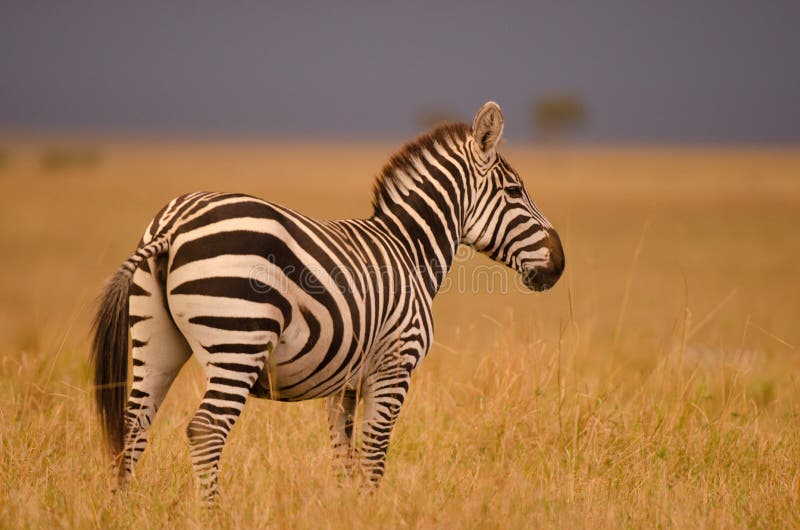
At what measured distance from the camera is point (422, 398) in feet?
Result: 21.5

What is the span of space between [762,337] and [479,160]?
9.81 m

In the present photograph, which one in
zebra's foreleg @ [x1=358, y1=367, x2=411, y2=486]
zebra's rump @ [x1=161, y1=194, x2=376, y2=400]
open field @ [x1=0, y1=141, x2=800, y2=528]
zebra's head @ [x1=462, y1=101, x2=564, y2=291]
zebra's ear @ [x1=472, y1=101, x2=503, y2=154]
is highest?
zebra's ear @ [x1=472, y1=101, x2=503, y2=154]

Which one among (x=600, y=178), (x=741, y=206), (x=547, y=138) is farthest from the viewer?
(x=547, y=138)

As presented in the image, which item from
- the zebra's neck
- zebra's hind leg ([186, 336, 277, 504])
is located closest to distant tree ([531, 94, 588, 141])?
the zebra's neck

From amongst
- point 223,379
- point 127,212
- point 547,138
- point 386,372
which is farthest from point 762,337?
point 547,138

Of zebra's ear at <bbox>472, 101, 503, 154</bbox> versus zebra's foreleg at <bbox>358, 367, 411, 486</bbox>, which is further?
zebra's ear at <bbox>472, 101, 503, 154</bbox>

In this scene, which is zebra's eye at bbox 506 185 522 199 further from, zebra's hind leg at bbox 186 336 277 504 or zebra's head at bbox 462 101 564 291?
zebra's hind leg at bbox 186 336 277 504

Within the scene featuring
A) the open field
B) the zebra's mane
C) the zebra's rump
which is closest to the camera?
the zebra's rump

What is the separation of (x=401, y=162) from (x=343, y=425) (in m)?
1.70

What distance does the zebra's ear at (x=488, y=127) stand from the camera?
208 inches

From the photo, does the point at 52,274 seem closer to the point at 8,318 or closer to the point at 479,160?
the point at 8,318

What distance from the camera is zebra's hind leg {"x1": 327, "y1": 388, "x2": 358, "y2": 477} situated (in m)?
5.04

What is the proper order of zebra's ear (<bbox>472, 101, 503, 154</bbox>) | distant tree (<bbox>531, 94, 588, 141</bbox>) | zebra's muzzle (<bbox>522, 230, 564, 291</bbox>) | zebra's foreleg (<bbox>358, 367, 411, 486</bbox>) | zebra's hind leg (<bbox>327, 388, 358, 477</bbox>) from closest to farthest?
1. zebra's foreleg (<bbox>358, 367, 411, 486</bbox>)
2. zebra's hind leg (<bbox>327, 388, 358, 477</bbox>)
3. zebra's ear (<bbox>472, 101, 503, 154</bbox>)
4. zebra's muzzle (<bbox>522, 230, 564, 291</bbox>)
5. distant tree (<bbox>531, 94, 588, 141</bbox>)

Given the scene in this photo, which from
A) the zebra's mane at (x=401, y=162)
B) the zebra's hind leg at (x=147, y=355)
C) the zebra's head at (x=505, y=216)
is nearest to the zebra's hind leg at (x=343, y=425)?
the zebra's hind leg at (x=147, y=355)
